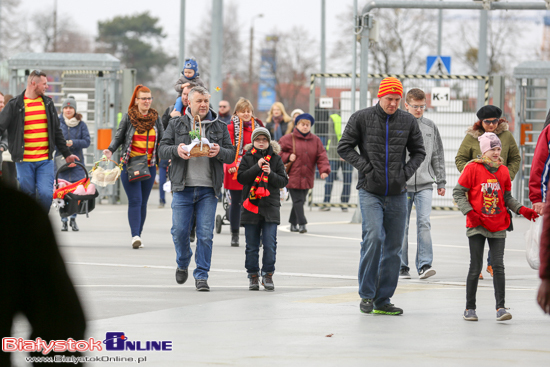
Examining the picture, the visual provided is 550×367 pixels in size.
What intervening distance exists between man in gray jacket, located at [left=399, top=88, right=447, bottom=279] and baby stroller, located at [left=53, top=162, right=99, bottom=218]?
15.8 feet

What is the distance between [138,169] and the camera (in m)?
10.8

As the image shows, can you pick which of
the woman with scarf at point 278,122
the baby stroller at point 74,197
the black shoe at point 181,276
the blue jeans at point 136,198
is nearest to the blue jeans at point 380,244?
the black shoe at point 181,276

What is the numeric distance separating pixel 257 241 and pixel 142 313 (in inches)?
75.0

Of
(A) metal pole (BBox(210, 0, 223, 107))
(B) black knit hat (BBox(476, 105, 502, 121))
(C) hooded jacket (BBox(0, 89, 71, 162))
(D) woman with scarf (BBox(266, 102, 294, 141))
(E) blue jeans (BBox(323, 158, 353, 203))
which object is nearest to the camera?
(B) black knit hat (BBox(476, 105, 502, 121))

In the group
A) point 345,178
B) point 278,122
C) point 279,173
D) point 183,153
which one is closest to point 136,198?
point 279,173

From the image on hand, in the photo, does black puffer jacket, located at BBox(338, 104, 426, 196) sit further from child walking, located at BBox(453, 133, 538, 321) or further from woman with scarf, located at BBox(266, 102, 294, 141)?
woman with scarf, located at BBox(266, 102, 294, 141)

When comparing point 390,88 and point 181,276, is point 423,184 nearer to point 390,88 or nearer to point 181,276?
point 390,88

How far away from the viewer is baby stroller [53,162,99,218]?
12.0m

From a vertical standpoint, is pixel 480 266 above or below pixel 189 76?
below

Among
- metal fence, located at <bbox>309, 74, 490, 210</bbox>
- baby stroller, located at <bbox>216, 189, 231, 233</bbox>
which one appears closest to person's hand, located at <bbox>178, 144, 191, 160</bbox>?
baby stroller, located at <bbox>216, 189, 231, 233</bbox>

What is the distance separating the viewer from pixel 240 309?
6.86 meters

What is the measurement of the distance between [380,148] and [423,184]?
2.59m

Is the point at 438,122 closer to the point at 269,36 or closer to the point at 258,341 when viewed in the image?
the point at 258,341

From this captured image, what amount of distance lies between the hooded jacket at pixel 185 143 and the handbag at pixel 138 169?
102 inches
